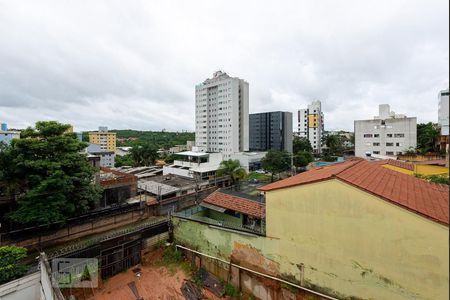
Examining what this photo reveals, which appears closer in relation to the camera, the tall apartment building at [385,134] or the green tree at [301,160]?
the tall apartment building at [385,134]

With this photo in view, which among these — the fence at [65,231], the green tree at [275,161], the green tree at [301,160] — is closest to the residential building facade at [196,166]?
the green tree at [275,161]

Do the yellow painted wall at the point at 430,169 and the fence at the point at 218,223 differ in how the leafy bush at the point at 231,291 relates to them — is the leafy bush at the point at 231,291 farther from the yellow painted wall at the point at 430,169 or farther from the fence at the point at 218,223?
the yellow painted wall at the point at 430,169

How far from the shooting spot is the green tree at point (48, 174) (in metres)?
11.8

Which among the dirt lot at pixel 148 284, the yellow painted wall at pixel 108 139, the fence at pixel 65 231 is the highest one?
the yellow painted wall at pixel 108 139

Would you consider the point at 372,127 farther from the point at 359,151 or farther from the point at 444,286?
the point at 444,286

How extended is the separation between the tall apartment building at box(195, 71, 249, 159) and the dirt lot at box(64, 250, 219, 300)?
34.1 metres

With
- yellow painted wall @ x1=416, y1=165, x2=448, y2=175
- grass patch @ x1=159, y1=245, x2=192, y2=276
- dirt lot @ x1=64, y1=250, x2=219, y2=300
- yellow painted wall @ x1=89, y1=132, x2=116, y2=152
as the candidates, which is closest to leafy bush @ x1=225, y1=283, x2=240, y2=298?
dirt lot @ x1=64, y1=250, x2=219, y2=300

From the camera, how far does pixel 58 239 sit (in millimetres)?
13547

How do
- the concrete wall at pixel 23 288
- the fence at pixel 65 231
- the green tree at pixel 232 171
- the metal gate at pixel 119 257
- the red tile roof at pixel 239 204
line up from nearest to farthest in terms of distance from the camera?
the concrete wall at pixel 23 288
the metal gate at pixel 119 257
the red tile roof at pixel 239 204
the fence at pixel 65 231
the green tree at pixel 232 171

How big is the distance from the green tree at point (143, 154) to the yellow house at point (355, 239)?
119 feet

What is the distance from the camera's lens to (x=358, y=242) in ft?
22.1

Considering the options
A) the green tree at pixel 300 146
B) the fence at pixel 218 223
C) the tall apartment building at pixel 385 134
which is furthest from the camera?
the green tree at pixel 300 146

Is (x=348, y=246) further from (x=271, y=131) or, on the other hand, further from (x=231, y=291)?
(x=271, y=131)

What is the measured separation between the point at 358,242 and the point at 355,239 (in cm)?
11
